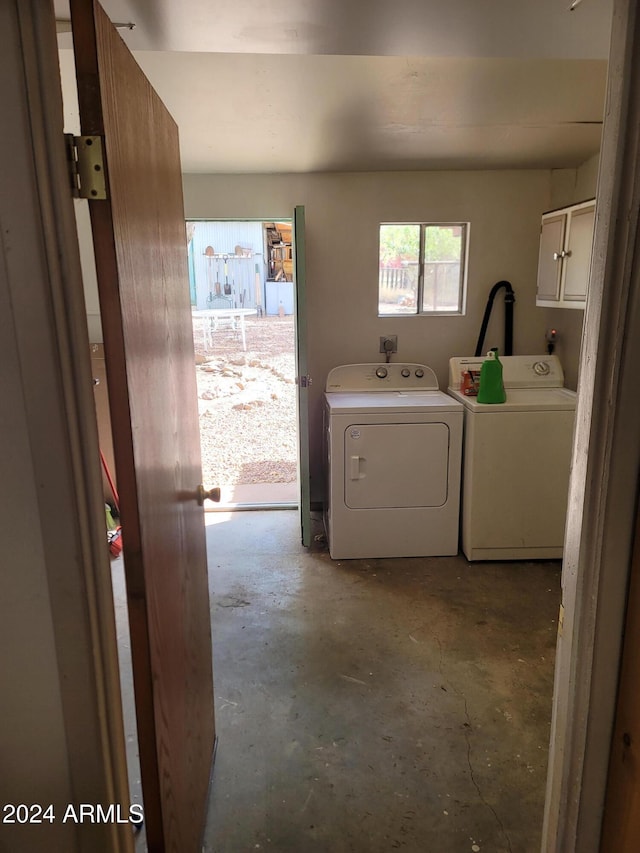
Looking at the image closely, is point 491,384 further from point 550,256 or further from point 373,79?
point 373,79

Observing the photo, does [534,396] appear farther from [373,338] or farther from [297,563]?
[297,563]

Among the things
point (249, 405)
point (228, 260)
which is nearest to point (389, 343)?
point (249, 405)

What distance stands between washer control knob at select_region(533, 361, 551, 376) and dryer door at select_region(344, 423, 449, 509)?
96 cm

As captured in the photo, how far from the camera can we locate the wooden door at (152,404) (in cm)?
88

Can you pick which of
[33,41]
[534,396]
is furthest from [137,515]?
[534,396]

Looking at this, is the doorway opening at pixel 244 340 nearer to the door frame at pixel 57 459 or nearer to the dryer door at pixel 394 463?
the dryer door at pixel 394 463

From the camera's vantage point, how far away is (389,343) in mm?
3699

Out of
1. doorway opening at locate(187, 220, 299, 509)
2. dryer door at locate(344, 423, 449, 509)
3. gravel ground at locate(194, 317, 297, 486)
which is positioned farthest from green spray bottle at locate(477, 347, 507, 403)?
doorway opening at locate(187, 220, 299, 509)

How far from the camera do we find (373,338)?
372 centimetres

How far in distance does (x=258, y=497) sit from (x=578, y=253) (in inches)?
108

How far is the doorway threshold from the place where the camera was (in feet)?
13.1

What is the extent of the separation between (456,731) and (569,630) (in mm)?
1146

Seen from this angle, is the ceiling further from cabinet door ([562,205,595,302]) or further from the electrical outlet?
the electrical outlet

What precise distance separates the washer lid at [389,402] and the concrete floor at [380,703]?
0.92 metres
